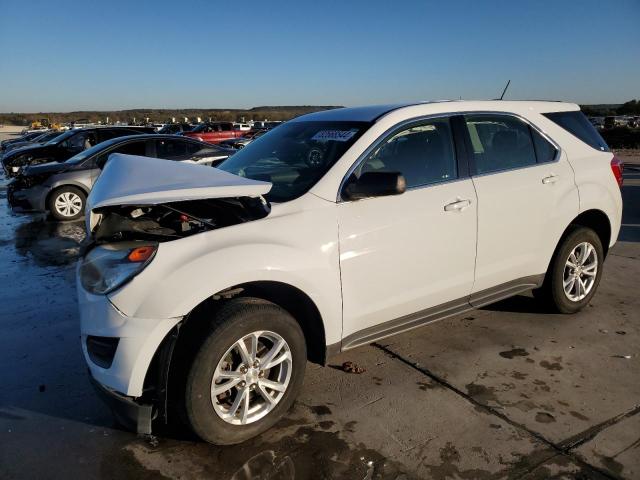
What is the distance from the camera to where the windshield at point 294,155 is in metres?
3.23

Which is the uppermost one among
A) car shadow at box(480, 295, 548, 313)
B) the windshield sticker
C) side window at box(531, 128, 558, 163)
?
the windshield sticker

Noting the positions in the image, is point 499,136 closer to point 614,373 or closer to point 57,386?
point 614,373

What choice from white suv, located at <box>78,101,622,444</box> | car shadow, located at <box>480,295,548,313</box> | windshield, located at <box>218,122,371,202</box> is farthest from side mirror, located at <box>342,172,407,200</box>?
car shadow, located at <box>480,295,548,313</box>

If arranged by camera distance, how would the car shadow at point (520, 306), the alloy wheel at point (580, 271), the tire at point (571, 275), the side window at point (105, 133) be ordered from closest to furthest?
the tire at point (571, 275), the alloy wheel at point (580, 271), the car shadow at point (520, 306), the side window at point (105, 133)

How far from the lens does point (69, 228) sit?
9.27 meters

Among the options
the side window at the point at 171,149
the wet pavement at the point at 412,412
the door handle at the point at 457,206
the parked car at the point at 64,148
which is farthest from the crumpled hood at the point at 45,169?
the door handle at the point at 457,206

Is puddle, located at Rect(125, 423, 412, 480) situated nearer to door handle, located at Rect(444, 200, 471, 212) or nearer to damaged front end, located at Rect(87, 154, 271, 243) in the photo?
damaged front end, located at Rect(87, 154, 271, 243)

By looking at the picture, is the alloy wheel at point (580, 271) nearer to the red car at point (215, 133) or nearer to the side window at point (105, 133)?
the side window at point (105, 133)

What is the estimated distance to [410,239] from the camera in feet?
10.7

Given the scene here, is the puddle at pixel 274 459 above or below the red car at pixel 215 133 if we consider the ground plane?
below

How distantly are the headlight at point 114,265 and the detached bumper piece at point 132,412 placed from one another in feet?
1.78

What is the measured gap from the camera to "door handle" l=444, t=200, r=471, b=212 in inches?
135

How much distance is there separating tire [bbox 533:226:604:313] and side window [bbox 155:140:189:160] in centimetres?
787

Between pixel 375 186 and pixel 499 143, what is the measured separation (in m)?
1.48
